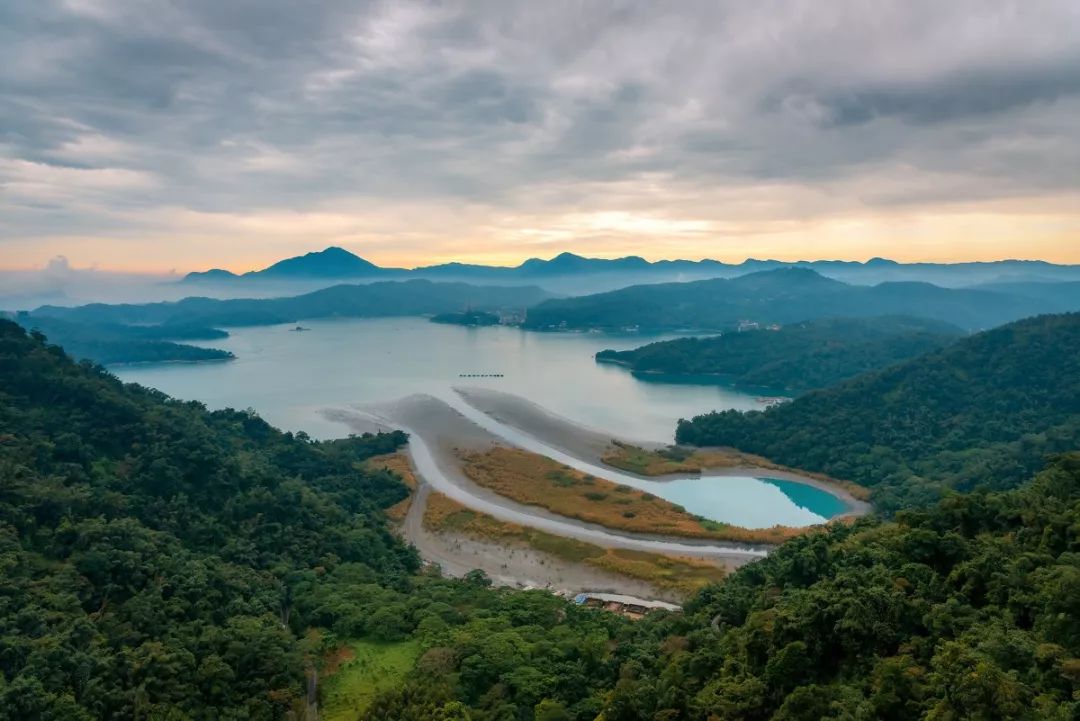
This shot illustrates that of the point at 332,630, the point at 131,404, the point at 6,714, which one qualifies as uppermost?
the point at 131,404

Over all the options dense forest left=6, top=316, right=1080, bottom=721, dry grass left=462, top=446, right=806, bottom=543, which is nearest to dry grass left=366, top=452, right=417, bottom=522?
dry grass left=462, top=446, right=806, bottom=543

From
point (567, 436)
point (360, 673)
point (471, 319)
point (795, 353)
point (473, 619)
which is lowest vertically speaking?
point (567, 436)

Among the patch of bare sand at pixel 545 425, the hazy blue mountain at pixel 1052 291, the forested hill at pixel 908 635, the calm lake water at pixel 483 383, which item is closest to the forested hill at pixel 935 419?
the calm lake water at pixel 483 383

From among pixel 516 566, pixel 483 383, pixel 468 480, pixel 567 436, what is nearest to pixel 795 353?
pixel 483 383

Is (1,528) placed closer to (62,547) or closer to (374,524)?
(62,547)

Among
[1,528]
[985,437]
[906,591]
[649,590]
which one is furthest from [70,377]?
[985,437]

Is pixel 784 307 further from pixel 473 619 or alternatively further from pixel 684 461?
pixel 473 619
